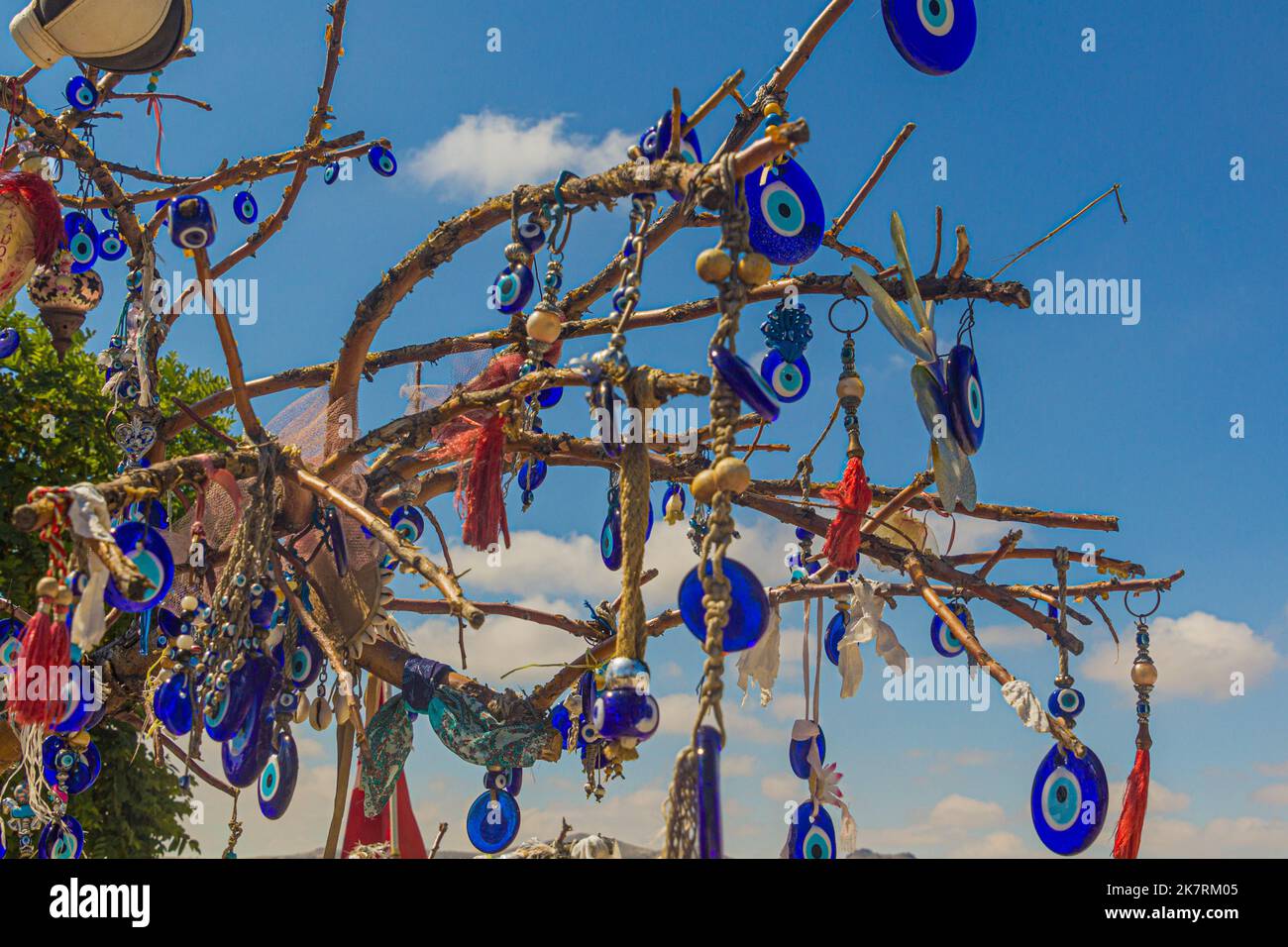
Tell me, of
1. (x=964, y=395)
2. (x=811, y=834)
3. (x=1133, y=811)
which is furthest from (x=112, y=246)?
(x=1133, y=811)

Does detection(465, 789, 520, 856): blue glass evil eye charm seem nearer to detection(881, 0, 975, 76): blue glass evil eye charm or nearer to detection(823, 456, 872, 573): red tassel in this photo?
detection(823, 456, 872, 573): red tassel

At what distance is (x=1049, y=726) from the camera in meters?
3.65

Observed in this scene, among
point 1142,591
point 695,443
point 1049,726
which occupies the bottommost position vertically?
point 1049,726

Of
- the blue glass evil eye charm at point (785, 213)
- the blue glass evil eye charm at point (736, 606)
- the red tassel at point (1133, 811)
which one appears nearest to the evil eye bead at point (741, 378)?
the blue glass evil eye charm at point (736, 606)

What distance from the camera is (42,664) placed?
10.6 ft

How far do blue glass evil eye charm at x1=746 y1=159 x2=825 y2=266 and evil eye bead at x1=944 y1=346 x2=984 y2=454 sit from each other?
72 cm

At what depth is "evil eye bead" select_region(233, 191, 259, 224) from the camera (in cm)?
569

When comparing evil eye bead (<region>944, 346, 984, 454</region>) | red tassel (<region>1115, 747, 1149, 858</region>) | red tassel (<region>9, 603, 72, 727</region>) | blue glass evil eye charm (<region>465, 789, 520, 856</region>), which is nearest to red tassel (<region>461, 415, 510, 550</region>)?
blue glass evil eye charm (<region>465, 789, 520, 856</region>)

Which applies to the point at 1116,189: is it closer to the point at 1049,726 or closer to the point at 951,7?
the point at 951,7

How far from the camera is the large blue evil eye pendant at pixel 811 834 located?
440cm
